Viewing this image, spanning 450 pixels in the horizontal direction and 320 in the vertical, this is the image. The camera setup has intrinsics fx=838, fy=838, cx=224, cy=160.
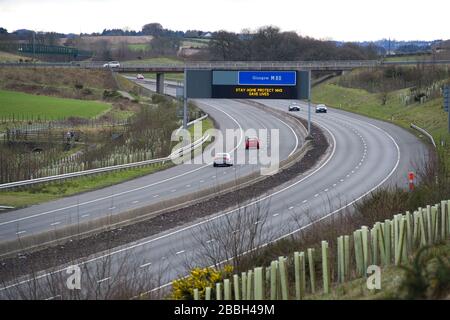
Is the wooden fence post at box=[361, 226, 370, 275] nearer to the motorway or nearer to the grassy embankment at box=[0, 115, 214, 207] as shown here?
the motorway

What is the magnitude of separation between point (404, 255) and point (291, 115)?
66.8 m

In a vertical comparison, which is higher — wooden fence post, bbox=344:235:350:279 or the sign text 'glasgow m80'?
the sign text 'glasgow m80'

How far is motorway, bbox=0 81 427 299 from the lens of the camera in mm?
18453

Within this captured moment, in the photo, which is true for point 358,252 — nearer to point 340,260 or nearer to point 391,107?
point 340,260

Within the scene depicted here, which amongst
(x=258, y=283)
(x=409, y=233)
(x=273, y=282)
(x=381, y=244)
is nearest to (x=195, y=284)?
(x=258, y=283)

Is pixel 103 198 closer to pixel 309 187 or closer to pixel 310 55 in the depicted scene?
pixel 309 187

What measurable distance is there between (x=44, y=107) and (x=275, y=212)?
58493mm

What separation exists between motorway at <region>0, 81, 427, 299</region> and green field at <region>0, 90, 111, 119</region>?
1377 centimetres

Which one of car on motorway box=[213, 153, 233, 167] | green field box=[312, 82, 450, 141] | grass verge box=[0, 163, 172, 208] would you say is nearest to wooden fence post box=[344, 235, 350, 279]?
grass verge box=[0, 163, 172, 208]

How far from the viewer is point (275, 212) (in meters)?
33.9

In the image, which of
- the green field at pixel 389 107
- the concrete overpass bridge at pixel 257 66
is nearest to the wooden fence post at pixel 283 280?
the green field at pixel 389 107

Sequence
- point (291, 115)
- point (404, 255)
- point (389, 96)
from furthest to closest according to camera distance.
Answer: point (389, 96) < point (291, 115) < point (404, 255)

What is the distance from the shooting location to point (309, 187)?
41.8 m
